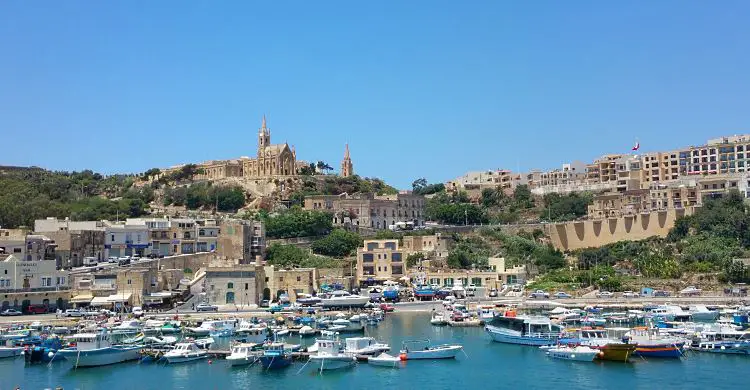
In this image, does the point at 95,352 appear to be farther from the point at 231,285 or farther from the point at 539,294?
the point at 539,294

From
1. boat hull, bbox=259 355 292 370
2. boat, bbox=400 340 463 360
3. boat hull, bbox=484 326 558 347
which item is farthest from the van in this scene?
boat hull, bbox=484 326 558 347

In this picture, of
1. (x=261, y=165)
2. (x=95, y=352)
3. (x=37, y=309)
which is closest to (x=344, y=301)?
(x=37, y=309)

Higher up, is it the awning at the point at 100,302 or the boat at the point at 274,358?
the awning at the point at 100,302

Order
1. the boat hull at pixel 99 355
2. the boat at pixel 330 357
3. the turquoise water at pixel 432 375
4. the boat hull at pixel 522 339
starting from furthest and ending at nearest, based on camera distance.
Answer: the boat hull at pixel 522 339, the boat hull at pixel 99 355, the boat at pixel 330 357, the turquoise water at pixel 432 375

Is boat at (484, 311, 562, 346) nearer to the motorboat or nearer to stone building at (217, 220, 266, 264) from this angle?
the motorboat

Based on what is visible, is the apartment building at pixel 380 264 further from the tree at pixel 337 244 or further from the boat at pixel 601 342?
the boat at pixel 601 342

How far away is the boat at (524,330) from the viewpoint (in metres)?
39.8

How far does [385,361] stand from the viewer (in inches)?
1366

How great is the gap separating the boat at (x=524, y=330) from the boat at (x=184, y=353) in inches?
516

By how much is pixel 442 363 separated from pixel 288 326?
35.5 feet

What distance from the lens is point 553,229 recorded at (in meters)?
72.6

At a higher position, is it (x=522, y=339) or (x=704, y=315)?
(x=704, y=315)

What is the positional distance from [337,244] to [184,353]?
32.1 meters

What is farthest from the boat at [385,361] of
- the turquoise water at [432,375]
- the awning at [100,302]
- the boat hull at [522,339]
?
the awning at [100,302]
